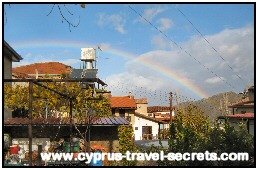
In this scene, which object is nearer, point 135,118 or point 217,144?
point 217,144

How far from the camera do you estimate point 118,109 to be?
115 feet

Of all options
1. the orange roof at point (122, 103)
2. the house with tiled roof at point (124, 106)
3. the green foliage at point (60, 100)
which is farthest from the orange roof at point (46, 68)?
the house with tiled roof at point (124, 106)

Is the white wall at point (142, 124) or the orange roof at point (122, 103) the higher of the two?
the orange roof at point (122, 103)

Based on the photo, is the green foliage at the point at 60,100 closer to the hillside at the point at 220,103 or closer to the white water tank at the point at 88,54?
the white water tank at the point at 88,54

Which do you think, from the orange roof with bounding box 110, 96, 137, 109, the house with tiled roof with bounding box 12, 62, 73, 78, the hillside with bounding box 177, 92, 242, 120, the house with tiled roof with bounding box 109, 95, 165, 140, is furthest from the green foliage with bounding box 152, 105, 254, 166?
the house with tiled roof with bounding box 109, 95, 165, 140

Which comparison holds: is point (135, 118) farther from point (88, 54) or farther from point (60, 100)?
point (88, 54)

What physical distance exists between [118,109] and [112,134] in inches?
724

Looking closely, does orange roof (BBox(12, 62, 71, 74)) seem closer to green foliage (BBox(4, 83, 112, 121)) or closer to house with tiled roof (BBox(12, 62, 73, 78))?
house with tiled roof (BBox(12, 62, 73, 78))

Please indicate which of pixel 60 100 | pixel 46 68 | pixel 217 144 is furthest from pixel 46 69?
pixel 217 144

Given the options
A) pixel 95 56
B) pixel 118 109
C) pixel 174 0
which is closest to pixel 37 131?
pixel 95 56

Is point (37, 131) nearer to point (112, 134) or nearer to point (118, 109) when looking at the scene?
point (112, 134)

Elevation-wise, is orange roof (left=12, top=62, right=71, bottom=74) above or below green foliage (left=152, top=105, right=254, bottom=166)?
above

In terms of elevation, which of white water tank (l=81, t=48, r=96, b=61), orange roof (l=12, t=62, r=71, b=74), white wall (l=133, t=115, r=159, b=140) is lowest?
white wall (l=133, t=115, r=159, b=140)

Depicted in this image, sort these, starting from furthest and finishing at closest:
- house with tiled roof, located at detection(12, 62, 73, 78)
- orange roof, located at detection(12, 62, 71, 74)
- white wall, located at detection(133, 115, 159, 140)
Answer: white wall, located at detection(133, 115, 159, 140)
orange roof, located at detection(12, 62, 71, 74)
house with tiled roof, located at detection(12, 62, 73, 78)
